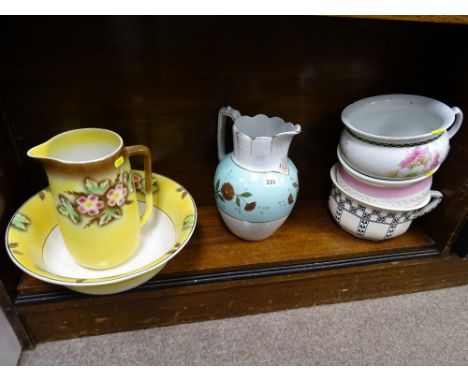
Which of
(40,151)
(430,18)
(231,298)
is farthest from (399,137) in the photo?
(40,151)

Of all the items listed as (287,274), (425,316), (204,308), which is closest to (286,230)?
(287,274)

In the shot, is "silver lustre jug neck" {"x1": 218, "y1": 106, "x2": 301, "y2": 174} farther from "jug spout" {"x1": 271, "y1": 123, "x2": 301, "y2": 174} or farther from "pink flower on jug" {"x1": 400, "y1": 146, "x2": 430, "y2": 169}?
"pink flower on jug" {"x1": 400, "y1": 146, "x2": 430, "y2": 169}

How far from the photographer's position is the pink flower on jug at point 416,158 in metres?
0.54

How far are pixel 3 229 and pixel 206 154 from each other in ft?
1.13

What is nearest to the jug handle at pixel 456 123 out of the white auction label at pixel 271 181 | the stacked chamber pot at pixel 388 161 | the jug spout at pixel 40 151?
the stacked chamber pot at pixel 388 161

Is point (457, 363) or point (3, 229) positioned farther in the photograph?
point (457, 363)

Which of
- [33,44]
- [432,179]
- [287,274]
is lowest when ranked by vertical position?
[287,274]

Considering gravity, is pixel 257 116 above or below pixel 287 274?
above

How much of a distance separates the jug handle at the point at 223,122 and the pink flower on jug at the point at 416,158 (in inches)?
10.5

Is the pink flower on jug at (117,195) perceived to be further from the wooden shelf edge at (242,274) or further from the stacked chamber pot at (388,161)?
the stacked chamber pot at (388,161)

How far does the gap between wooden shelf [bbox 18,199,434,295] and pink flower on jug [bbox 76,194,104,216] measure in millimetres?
170

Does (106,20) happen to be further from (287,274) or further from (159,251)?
(287,274)

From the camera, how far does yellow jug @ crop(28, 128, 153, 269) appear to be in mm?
440

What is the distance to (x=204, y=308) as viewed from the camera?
633mm
